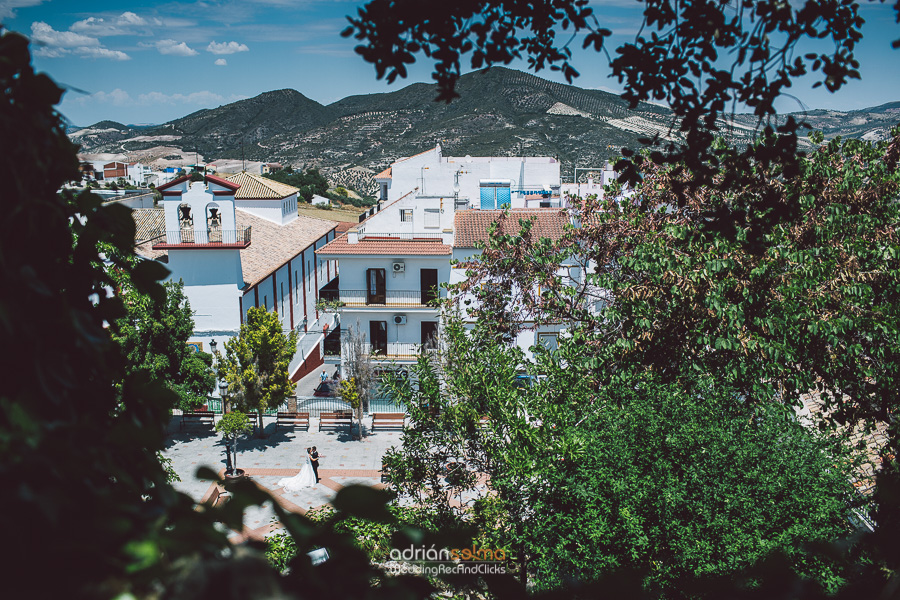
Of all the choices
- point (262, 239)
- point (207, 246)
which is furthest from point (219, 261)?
point (262, 239)

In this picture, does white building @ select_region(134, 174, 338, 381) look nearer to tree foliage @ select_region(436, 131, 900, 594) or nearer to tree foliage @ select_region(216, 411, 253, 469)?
tree foliage @ select_region(216, 411, 253, 469)

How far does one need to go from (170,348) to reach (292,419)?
4.54m

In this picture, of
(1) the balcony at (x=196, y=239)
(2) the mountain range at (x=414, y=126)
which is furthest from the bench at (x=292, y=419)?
(2) the mountain range at (x=414, y=126)

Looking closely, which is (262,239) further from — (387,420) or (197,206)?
(387,420)

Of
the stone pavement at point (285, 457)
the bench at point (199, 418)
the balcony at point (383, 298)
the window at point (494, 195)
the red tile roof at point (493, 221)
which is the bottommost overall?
the stone pavement at point (285, 457)

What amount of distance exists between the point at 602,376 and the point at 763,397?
2281mm

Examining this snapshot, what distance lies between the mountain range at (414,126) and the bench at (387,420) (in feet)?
150

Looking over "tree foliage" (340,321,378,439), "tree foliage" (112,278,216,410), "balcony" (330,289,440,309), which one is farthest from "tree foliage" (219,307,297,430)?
"balcony" (330,289,440,309)

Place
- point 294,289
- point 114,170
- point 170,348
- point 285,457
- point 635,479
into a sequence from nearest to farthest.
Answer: point 635,479
point 170,348
point 285,457
point 294,289
point 114,170

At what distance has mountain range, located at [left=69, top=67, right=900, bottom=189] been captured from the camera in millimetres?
75938

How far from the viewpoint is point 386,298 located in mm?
23562

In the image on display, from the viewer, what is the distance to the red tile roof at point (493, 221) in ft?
70.4

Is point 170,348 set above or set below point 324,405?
above

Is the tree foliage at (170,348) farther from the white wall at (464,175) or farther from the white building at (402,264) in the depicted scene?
the white wall at (464,175)
